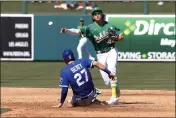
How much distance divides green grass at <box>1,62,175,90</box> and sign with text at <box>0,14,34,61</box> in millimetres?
531

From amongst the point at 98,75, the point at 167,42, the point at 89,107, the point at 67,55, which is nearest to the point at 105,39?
the point at 67,55

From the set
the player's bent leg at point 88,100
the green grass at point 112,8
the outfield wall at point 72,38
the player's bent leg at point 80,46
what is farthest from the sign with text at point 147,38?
the player's bent leg at point 88,100

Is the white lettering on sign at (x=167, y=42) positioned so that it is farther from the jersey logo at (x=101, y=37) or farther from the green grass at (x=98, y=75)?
the jersey logo at (x=101, y=37)

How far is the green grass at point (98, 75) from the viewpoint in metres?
17.8

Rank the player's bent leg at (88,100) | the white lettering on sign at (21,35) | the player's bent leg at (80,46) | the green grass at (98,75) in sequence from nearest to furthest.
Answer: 1. the player's bent leg at (88,100)
2. the green grass at (98,75)
3. the player's bent leg at (80,46)
4. the white lettering on sign at (21,35)

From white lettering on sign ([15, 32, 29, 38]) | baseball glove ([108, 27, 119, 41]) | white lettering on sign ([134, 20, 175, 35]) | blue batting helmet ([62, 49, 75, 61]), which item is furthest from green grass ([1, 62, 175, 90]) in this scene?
blue batting helmet ([62, 49, 75, 61])

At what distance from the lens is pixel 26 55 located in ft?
83.9

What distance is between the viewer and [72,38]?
25.6 metres

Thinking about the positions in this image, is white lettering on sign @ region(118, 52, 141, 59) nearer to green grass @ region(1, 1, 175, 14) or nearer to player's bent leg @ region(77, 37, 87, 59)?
player's bent leg @ region(77, 37, 87, 59)

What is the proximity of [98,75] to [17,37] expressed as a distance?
597 cm

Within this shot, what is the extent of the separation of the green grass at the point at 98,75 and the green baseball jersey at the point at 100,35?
419cm

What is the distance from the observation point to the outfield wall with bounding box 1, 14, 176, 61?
83.4ft

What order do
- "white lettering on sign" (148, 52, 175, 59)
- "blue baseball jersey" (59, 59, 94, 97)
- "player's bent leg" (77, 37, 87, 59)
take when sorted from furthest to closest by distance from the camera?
1. "white lettering on sign" (148, 52, 175, 59)
2. "player's bent leg" (77, 37, 87, 59)
3. "blue baseball jersey" (59, 59, 94, 97)

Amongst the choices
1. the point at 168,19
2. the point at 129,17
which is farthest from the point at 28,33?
the point at 168,19
